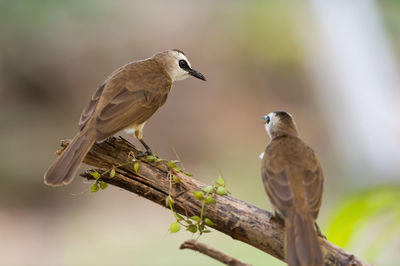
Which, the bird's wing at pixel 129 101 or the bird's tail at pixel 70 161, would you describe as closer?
the bird's tail at pixel 70 161

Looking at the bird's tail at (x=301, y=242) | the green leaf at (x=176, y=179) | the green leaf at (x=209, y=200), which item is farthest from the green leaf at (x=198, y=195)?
the bird's tail at (x=301, y=242)

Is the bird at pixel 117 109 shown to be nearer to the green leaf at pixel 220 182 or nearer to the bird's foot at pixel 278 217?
the green leaf at pixel 220 182

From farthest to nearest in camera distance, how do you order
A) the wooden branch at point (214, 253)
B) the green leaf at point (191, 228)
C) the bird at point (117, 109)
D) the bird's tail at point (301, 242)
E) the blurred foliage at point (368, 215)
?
the bird at point (117, 109) < the green leaf at point (191, 228) < the bird's tail at point (301, 242) < the wooden branch at point (214, 253) < the blurred foliage at point (368, 215)

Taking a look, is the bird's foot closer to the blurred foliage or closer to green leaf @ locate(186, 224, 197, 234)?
green leaf @ locate(186, 224, 197, 234)

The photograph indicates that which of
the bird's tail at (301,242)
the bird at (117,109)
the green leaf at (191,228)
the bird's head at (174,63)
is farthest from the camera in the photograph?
the bird's head at (174,63)

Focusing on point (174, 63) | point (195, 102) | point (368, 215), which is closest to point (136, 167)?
point (368, 215)

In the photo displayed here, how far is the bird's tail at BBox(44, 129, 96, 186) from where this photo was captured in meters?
3.47

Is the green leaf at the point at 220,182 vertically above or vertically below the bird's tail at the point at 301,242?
above

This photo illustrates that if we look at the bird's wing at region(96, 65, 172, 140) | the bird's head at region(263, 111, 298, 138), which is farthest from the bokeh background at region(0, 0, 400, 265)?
the bird's wing at region(96, 65, 172, 140)

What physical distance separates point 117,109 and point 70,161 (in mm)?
586

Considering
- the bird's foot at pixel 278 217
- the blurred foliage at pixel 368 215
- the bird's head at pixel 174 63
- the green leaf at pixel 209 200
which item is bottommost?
the blurred foliage at pixel 368 215

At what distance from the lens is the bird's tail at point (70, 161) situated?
347cm

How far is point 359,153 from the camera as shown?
10344mm

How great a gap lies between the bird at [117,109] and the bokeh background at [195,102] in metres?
3.53
